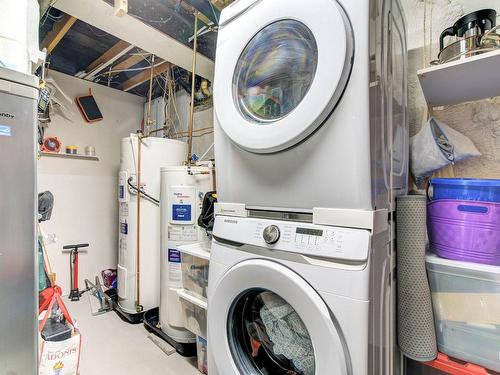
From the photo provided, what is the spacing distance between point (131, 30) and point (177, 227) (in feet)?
4.79

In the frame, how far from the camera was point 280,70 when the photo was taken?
101cm

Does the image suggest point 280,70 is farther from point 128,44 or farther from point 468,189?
point 128,44

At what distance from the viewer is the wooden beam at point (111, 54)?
241cm

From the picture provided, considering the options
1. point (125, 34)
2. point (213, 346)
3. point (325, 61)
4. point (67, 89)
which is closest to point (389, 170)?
point (325, 61)

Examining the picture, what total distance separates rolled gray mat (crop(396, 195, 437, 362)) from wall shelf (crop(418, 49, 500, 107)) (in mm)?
484

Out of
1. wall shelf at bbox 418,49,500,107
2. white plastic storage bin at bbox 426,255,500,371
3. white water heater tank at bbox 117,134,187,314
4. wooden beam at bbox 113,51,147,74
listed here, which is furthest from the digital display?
wooden beam at bbox 113,51,147,74

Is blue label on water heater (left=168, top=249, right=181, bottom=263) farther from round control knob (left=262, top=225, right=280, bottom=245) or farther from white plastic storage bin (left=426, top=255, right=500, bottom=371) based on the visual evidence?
white plastic storage bin (left=426, top=255, right=500, bottom=371)

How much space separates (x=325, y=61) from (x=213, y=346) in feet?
3.74

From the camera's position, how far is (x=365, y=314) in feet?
2.38

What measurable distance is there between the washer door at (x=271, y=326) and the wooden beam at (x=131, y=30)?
1.78 meters

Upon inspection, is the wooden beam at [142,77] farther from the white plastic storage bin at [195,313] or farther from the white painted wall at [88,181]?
the white plastic storage bin at [195,313]

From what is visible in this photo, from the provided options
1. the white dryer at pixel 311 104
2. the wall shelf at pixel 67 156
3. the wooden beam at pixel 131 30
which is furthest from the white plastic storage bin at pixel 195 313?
the wall shelf at pixel 67 156

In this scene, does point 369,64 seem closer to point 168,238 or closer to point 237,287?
point 237,287

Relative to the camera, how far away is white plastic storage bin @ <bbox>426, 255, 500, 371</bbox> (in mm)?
885
